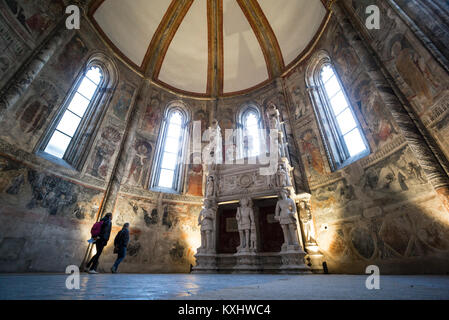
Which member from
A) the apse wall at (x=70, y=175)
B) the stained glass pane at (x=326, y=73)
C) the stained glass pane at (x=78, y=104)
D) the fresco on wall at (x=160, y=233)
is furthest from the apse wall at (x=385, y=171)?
the stained glass pane at (x=78, y=104)

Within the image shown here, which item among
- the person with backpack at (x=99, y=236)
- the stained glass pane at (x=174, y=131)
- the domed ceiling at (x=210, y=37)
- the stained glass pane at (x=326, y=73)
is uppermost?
the domed ceiling at (x=210, y=37)

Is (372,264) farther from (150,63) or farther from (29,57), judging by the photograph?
(150,63)

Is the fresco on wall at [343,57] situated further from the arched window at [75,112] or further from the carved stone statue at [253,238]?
the arched window at [75,112]

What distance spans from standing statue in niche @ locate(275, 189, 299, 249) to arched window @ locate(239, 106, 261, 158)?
4684 millimetres

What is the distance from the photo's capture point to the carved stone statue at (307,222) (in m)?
7.66

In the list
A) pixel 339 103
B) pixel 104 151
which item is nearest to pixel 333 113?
pixel 339 103

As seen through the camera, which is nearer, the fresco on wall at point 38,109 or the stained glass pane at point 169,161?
the fresco on wall at point 38,109

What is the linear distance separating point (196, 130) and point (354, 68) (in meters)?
8.60

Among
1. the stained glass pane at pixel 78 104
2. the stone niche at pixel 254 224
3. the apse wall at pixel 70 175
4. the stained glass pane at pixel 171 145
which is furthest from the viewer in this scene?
the stained glass pane at pixel 171 145

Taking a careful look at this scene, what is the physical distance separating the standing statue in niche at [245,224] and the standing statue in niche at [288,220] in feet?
3.10

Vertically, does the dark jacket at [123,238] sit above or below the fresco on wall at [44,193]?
below

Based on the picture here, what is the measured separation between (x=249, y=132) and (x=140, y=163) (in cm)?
657

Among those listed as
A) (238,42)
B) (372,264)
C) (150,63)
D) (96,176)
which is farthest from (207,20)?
(372,264)

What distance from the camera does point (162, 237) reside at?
371 inches
